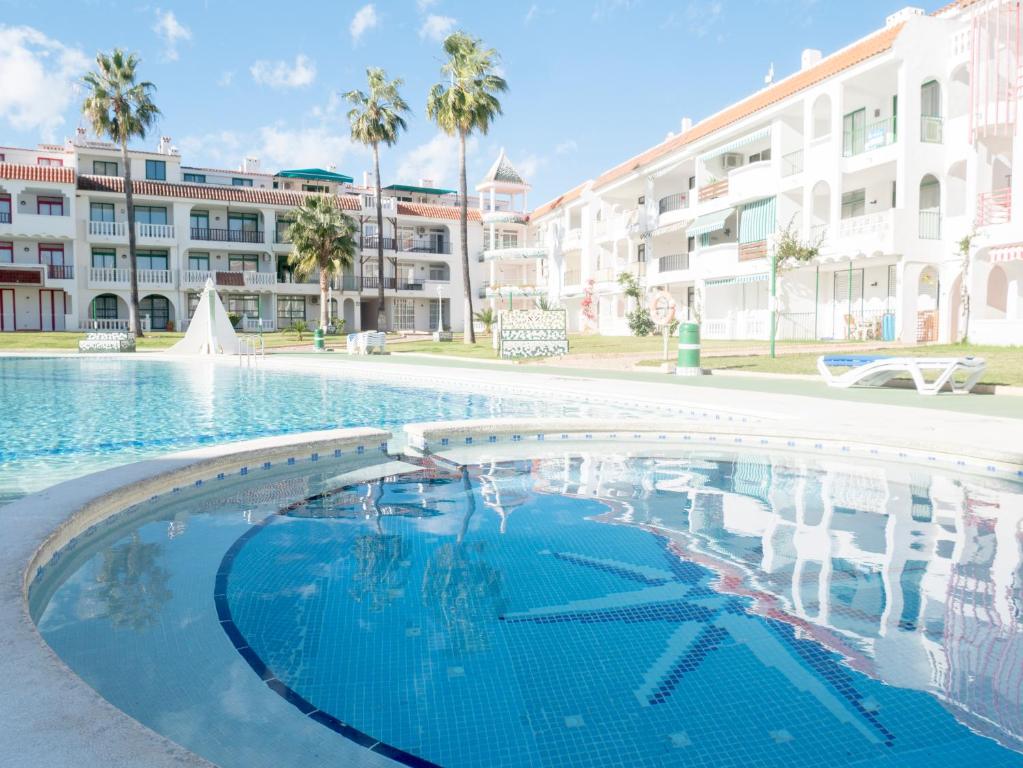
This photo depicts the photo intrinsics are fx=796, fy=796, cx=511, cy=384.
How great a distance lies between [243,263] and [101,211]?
8790mm

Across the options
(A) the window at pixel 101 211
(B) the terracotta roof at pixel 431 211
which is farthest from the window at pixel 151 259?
(B) the terracotta roof at pixel 431 211

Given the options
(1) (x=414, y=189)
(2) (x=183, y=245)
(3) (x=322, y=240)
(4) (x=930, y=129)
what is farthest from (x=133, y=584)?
(1) (x=414, y=189)

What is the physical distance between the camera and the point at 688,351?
18.6m

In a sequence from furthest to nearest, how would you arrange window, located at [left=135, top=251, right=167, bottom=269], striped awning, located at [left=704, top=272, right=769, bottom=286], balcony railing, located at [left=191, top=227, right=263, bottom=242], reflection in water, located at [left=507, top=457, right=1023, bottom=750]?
balcony railing, located at [left=191, top=227, right=263, bottom=242], window, located at [left=135, top=251, right=167, bottom=269], striped awning, located at [left=704, top=272, right=769, bottom=286], reflection in water, located at [left=507, top=457, right=1023, bottom=750]

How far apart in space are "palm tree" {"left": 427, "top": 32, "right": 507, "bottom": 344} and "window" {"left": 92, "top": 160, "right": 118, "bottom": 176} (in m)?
26.7

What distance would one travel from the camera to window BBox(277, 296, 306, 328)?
5384 cm

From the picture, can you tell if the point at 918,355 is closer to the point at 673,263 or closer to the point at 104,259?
the point at 673,263

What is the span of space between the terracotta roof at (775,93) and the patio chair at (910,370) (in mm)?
15418

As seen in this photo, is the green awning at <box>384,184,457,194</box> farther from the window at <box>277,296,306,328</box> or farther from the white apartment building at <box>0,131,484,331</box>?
the window at <box>277,296,306,328</box>

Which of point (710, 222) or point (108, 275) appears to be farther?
point (108, 275)

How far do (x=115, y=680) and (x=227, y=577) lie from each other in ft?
4.75

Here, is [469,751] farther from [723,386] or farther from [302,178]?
[302,178]

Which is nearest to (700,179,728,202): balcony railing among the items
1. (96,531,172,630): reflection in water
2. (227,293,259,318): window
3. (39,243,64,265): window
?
(227,293,259,318): window

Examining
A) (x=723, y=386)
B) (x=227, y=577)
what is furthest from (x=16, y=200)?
(x=227, y=577)
